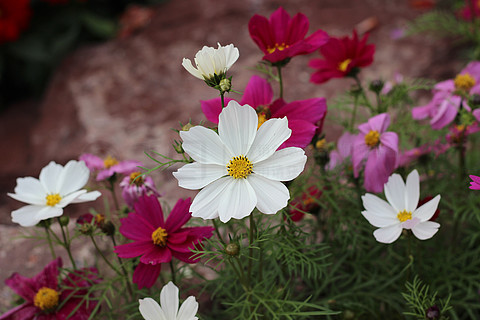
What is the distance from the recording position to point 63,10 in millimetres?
2236

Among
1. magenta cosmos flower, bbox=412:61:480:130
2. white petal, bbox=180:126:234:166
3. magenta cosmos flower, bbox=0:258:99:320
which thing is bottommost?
magenta cosmos flower, bbox=412:61:480:130

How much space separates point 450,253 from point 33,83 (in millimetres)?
1796

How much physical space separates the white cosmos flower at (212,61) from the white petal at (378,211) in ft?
1.00

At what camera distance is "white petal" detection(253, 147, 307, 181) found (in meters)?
0.68

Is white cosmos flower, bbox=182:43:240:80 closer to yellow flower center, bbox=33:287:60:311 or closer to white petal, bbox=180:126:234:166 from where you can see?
white petal, bbox=180:126:234:166

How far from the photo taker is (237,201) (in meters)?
0.69

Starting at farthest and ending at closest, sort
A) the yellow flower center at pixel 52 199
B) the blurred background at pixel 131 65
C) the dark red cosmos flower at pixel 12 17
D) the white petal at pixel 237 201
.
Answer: the dark red cosmos flower at pixel 12 17 → the blurred background at pixel 131 65 → the yellow flower center at pixel 52 199 → the white petal at pixel 237 201

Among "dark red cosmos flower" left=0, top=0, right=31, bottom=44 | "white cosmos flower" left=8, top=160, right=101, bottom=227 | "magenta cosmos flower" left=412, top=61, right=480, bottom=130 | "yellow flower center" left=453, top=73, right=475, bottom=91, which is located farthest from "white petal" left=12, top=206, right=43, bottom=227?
"dark red cosmos flower" left=0, top=0, right=31, bottom=44

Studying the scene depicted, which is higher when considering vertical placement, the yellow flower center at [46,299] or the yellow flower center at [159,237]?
the yellow flower center at [159,237]

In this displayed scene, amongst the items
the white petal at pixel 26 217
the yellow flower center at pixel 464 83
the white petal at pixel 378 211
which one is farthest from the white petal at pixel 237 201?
the yellow flower center at pixel 464 83

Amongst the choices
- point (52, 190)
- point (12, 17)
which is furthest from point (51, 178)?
point (12, 17)

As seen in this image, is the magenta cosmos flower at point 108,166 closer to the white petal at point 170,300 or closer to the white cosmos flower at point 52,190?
the white cosmos flower at point 52,190

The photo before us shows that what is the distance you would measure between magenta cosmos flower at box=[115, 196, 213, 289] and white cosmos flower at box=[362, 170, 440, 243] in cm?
26

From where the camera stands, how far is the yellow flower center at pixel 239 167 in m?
0.71
